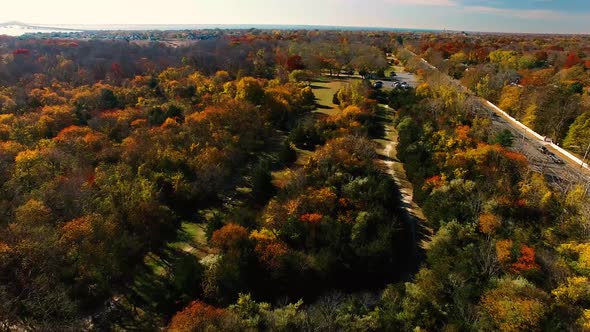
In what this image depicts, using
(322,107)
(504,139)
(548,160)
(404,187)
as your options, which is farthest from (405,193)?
(322,107)

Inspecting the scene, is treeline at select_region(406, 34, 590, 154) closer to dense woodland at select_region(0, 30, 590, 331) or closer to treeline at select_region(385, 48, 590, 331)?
dense woodland at select_region(0, 30, 590, 331)

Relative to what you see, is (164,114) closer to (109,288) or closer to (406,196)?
(109,288)

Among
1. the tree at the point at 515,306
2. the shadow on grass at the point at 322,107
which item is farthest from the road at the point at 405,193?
the shadow on grass at the point at 322,107

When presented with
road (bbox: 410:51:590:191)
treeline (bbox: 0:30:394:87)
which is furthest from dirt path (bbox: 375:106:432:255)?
treeline (bbox: 0:30:394:87)

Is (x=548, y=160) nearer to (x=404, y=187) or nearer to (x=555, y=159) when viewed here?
(x=555, y=159)

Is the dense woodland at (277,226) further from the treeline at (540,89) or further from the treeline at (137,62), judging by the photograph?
the treeline at (137,62)

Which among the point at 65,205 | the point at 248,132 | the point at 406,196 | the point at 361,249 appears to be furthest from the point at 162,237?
the point at 406,196
